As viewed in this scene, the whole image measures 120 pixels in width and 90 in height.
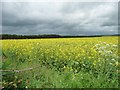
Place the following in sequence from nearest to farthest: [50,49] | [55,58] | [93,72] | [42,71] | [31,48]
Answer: [93,72], [42,71], [55,58], [50,49], [31,48]

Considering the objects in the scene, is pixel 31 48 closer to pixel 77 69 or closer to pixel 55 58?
pixel 55 58

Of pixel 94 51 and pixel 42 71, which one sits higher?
pixel 94 51

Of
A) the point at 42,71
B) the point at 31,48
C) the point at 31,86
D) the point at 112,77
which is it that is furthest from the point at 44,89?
the point at 31,48

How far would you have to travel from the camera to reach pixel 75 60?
631cm

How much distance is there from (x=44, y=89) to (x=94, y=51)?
5.99 ft

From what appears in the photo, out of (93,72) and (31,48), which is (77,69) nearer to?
(93,72)

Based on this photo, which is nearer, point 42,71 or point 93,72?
point 93,72

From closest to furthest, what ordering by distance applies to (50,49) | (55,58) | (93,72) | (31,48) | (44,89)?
(44,89) < (93,72) < (55,58) < (50,49) < (31,48)

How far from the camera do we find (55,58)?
6758 mm

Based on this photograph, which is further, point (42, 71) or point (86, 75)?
point (42, 71)

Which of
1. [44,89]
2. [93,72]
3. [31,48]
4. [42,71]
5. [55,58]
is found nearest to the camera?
[44,89]

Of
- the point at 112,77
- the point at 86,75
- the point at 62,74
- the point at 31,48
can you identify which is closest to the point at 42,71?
the point at 62,74

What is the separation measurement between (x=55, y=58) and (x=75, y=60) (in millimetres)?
659

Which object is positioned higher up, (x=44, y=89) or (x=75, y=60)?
(x=75, y=60)
